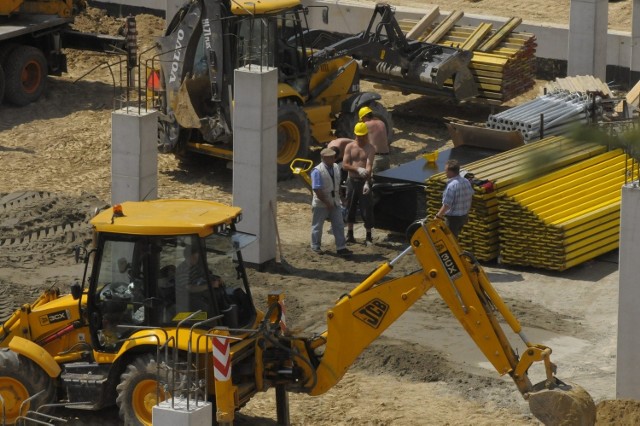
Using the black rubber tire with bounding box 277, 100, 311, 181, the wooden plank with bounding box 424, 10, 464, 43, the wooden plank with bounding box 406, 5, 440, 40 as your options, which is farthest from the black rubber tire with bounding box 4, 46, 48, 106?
the wooden plank with bounding box 424, 10, 464, 43

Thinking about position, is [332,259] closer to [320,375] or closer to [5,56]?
[320,375]

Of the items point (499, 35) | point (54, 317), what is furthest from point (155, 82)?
point (54, 317)

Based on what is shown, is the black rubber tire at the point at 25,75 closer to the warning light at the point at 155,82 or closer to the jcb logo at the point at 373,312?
the warning light at the point at 155,82

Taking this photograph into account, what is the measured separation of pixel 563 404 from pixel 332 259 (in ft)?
22.1

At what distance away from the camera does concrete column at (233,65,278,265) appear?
16672 mm

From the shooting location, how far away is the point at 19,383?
11.7 metres

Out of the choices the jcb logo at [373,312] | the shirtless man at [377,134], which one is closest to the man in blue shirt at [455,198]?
the shirtless man at [377,134]

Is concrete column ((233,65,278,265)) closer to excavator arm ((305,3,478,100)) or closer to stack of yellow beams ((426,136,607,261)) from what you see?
stack of yellow beams ((426,136,607,261))

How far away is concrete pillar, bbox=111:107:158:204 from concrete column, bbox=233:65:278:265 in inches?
42.6

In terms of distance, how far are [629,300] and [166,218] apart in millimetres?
4251

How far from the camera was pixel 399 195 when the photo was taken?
714 inches

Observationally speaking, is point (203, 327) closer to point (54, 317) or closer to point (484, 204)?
point (54, 317)

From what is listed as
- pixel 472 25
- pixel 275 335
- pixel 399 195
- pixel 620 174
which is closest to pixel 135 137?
pixel 399 195

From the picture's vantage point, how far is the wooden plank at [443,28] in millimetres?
24953
